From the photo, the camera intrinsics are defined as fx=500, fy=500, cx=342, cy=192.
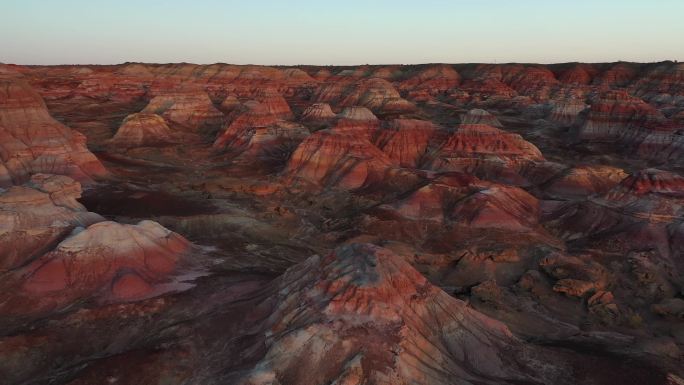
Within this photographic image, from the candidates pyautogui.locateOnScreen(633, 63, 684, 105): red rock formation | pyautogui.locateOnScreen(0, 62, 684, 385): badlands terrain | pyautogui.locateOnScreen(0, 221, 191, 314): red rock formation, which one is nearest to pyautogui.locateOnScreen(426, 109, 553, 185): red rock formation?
pyautogui.locateOnScreen(0, 62, 684, 385): badlands terrain

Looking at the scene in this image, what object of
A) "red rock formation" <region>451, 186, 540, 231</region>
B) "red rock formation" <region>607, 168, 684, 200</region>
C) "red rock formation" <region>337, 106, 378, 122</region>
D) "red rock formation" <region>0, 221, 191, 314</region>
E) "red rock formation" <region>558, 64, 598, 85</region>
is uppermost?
"red rock formation" <region>558, 64, 598, 85</region>

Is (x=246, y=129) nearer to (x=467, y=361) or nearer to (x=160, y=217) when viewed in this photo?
(x=160, y=217)

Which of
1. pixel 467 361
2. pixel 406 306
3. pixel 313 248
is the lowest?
pixel 313 248

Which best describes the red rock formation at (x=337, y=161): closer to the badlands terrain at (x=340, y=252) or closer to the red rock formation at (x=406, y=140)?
the badlands terrain at (x=340, y=252)

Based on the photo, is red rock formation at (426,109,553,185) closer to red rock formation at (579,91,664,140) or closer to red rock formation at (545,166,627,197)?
red rock formation at (545,166,627,197)

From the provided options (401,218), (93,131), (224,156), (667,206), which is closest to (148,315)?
(401,218)

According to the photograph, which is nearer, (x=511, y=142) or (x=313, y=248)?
(x=313, y=248)
